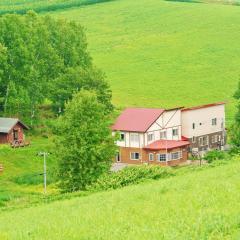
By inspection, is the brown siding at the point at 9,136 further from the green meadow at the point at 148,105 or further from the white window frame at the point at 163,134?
the white window frame at the point at 163,134

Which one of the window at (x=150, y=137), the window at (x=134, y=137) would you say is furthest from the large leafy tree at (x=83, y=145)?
the window at (x=150, y=137)

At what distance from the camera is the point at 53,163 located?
58.1 meters

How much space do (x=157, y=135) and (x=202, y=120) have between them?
6874mm

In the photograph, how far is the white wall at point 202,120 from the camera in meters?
68.1

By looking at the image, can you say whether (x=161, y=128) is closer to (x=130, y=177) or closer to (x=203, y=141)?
(x=203, y=141)

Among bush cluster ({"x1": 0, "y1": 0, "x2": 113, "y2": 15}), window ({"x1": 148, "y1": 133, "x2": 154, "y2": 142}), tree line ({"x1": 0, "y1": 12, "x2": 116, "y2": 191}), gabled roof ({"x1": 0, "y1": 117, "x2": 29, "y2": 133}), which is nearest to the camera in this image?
gabled roof ({"x1": 0, "y1": 117, "x2": 29, "y2": 133})

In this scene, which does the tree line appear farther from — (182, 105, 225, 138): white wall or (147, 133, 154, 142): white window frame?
(182, 105, 225, 138): white wall

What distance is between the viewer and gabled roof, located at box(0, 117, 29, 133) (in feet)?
203

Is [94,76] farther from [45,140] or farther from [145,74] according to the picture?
[145,74]

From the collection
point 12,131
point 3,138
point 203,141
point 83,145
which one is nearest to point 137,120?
point 203,141

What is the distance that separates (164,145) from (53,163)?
10.2 metres

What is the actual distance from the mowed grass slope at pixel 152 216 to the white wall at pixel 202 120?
40.7 m

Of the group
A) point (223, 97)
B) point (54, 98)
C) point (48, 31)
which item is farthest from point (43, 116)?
point (223, 97)

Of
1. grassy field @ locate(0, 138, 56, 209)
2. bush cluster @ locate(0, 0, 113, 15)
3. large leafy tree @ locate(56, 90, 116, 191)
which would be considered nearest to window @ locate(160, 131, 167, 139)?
grassy field @ locate(0, 138, 56, 209)
